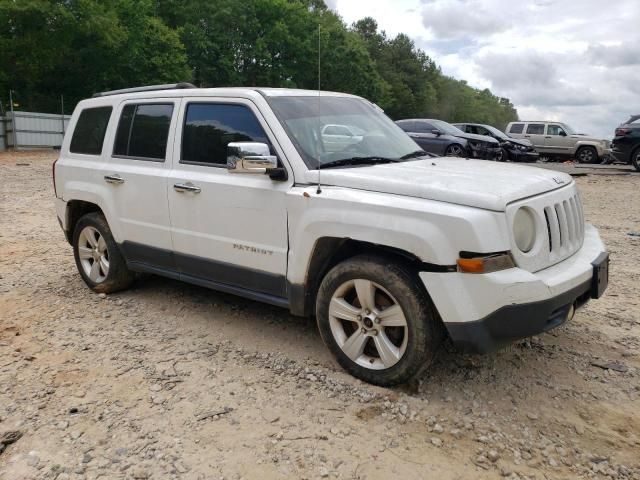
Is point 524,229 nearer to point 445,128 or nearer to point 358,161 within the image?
point 358,161

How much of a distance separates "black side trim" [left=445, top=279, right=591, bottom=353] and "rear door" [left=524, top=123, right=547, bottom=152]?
20715 mm

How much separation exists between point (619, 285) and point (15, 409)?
5177 millimetres

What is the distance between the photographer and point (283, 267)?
386cm

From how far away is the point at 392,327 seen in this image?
347 centimetres

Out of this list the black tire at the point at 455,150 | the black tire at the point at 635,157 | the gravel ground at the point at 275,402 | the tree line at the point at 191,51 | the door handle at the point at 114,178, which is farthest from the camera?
the tree line at the point at 191,51

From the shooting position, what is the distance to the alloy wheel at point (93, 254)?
5.34 m

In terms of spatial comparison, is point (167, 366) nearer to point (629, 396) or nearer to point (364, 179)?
point (364, 179)

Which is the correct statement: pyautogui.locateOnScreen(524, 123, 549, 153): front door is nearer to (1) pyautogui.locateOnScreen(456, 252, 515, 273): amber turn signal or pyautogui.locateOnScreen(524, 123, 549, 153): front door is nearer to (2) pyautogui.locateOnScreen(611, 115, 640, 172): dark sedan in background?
(2) pyautogui.locateOnScreen(611, 115, 640, 172): dark sedan in background

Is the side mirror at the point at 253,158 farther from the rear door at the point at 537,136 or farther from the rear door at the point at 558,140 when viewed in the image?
the rear door at the point at 537,136

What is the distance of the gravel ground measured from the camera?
9.35 feet

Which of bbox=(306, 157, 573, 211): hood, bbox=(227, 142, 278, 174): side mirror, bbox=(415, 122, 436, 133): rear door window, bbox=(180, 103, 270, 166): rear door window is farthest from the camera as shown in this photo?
bbox=(415, 122, 436, 133): rear door window

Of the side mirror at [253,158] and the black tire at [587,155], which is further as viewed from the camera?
the black tire at [587,155]

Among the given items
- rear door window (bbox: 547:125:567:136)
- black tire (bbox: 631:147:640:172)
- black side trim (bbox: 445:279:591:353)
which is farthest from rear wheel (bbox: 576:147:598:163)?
black side trim (bbox: 445:279:591:353)

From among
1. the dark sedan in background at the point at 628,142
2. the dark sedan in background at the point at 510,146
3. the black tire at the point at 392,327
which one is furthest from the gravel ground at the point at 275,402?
the dark sedan in background at the point at 510,146
